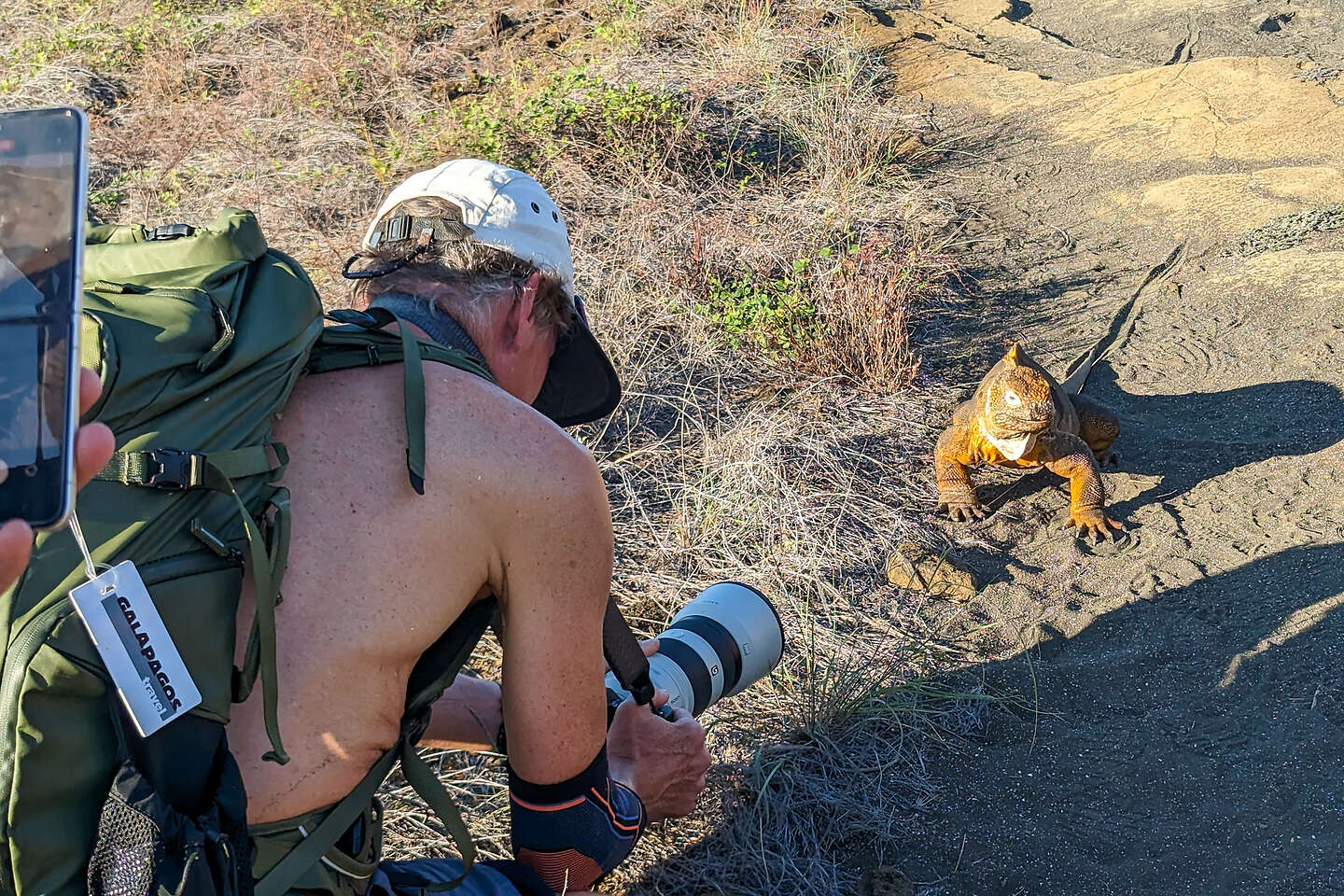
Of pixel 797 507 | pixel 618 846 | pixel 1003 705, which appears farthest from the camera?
pixel 797 507

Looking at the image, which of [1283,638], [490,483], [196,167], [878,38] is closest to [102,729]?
[490,483]

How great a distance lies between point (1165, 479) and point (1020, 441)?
2.33ft

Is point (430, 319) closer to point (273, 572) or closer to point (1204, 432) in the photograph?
point (273, 572)

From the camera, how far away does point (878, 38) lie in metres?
7.78

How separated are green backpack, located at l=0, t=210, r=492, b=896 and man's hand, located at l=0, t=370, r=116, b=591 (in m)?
0.31

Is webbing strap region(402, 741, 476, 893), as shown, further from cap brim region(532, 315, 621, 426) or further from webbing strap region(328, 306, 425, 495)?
cap brim region(532, 315, 621, 426)

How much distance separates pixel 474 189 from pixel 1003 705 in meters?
2.05

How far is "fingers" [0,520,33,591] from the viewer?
872mm

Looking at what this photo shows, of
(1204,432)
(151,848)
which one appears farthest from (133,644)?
(1204,432)

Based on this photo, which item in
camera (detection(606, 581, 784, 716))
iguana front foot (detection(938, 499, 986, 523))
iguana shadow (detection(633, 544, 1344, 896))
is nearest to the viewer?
camera (detection(606, 581, 784, 716))

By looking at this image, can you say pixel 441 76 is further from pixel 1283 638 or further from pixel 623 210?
pixel 1283 638

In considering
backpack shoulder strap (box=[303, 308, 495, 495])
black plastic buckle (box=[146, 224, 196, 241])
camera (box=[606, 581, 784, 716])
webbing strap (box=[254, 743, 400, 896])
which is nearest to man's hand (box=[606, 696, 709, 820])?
camera (box=[606, 581, 784, 716])

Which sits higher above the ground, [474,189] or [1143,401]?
[474,189]

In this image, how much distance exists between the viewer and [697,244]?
476 cm
